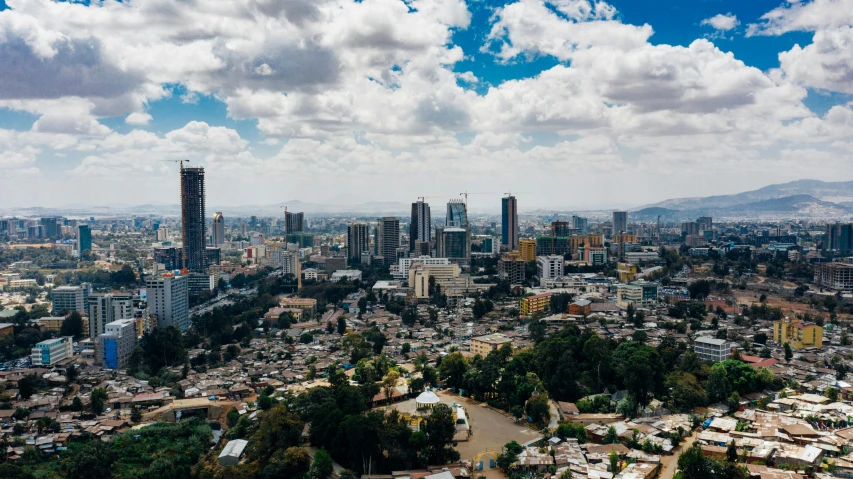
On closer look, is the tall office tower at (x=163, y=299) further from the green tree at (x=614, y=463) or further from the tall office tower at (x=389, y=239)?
the tall office tower at (x=389, y=239)

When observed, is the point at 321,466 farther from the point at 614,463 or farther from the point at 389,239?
the point at 389,239

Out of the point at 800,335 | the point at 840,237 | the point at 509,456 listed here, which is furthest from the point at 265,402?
the point at 840,237

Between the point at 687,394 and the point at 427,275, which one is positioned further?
the point at 427,275

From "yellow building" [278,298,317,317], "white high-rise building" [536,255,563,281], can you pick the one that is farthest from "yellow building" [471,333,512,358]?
"white high-rise building" [536,255,563,281]

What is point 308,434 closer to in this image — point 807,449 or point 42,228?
point 807,449

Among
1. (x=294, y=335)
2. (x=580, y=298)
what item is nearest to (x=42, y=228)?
(x=294, y=335)

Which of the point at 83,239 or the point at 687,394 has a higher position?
the point at 83,239
